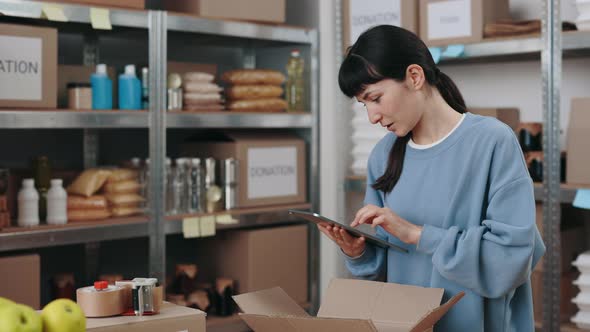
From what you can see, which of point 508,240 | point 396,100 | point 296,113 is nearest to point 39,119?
point 296,113

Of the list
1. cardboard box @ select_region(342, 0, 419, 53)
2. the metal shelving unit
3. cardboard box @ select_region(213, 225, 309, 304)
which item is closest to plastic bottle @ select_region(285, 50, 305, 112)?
the metal shelving unit

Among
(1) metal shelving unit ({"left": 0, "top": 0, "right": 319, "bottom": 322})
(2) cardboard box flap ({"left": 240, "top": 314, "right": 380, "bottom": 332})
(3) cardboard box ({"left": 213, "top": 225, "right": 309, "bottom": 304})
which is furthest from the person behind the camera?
(3) cardboard box ({"left": 213, "top": 225, "right": 309, "bottom": 304})

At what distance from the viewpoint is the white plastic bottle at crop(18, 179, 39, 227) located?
3092 mm

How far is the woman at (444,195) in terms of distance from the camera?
5.81ft

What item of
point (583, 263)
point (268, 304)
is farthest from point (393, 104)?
point (583, 263)

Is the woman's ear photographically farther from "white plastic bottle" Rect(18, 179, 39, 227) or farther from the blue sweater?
"white plastic bottle" Rect(18, 179, 39, 227)

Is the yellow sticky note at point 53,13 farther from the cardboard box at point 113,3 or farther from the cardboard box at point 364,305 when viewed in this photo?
the cardboard box at point 364,305

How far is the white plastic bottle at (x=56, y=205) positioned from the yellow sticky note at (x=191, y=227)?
52cm

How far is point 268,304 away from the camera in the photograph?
1.76 metres

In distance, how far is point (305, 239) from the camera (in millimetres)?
3906

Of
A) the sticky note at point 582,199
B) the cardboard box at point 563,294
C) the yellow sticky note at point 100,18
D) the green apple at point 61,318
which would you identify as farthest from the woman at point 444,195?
the yellow sticky note at point 100,18

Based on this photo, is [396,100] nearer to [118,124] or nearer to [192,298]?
[118,124]

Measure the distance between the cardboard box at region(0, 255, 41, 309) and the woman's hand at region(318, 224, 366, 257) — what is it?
4.73ft

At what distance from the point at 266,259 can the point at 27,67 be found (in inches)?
54.4
